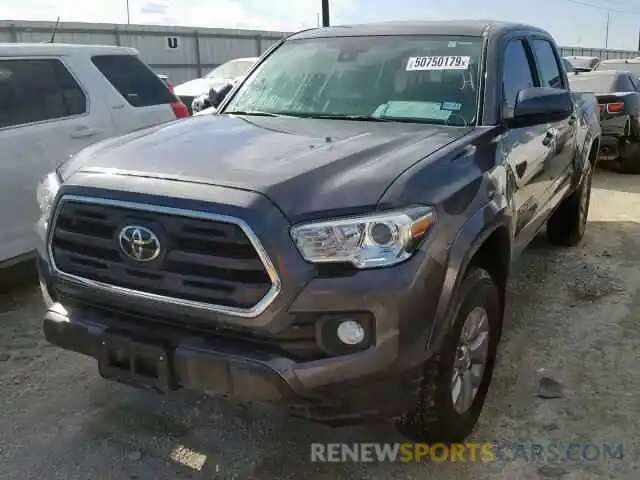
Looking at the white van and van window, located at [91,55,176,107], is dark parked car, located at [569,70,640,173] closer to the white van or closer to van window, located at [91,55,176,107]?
van window, located at [91,55,176,107]

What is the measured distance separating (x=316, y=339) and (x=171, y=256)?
0.59 metres

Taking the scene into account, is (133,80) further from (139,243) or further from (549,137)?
(139,243)

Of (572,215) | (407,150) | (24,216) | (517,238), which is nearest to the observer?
(407,150)

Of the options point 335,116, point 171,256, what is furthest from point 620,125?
point 171,256

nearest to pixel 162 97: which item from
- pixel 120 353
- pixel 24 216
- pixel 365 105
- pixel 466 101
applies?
pixel 24 216

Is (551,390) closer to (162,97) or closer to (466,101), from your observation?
(466,101)

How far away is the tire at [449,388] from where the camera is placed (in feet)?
8.68

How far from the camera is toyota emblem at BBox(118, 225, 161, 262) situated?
246 centimetres

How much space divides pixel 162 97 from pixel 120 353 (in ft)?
12.8

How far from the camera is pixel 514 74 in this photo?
3.91m

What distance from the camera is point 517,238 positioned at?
3705 mm

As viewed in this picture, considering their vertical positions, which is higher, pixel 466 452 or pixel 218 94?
pixel 218 94

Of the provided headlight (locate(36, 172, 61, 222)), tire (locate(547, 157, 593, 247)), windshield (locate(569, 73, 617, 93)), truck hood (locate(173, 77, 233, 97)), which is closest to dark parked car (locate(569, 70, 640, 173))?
windshield (locate(569, 73, 617, 93))

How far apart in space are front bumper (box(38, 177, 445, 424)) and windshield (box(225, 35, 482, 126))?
1.33 meters
